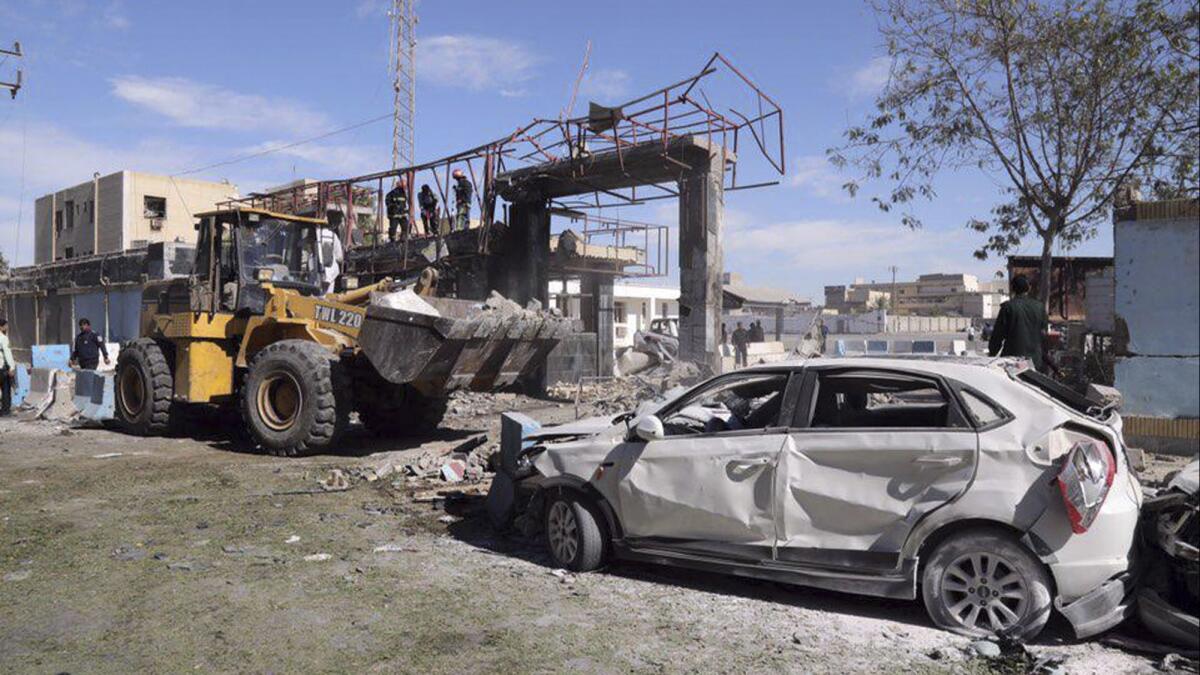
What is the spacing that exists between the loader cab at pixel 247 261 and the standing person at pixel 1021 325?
27.9 ft

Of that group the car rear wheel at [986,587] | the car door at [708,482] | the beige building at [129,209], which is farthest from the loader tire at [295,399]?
the beige building at [129,209]

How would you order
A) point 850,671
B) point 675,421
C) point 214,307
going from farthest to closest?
point 214,307 < point 675,421 < point 850,671

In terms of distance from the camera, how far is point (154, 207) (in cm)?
4159

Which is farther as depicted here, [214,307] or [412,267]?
[412,267]

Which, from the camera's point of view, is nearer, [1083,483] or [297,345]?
[1083,483]

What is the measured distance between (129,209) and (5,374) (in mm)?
29119

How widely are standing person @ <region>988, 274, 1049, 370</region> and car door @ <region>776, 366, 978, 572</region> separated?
113 inches

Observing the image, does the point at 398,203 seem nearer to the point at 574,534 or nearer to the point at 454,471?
the point at 454,471

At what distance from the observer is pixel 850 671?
3980mm

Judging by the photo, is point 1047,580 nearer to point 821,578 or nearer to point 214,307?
point 821,578

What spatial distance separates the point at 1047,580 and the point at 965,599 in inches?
15.9

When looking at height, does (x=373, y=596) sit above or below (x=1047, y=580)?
below

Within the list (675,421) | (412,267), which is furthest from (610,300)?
(675,421)

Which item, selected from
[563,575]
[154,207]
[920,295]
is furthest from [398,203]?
[920,295]
